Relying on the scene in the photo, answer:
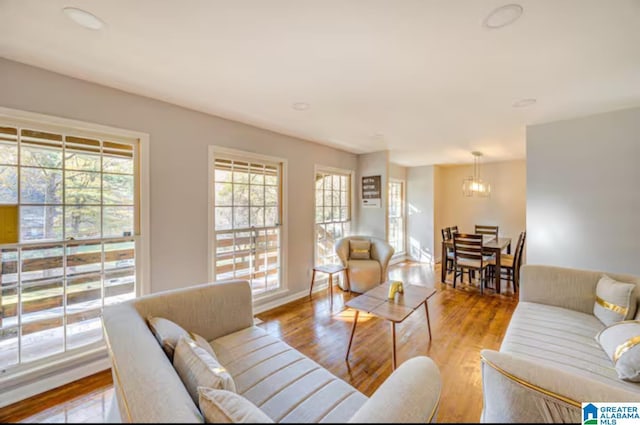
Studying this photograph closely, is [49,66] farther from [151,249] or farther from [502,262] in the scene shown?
[502,262]

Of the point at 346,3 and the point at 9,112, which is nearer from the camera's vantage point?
the point at 346,3

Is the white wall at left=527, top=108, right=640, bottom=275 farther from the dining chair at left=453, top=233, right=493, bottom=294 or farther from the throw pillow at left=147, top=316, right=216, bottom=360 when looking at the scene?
the throw pillow at left=147, top=316, right=216, bottom=360

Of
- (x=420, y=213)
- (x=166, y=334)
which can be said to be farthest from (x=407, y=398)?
(x=420, y=213)

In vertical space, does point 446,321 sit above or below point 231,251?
below

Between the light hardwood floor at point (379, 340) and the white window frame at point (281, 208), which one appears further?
the white window frame at point (281, 208)

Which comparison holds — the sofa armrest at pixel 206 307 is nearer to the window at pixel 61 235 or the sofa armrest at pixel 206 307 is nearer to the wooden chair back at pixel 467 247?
the window at pixel 61 235

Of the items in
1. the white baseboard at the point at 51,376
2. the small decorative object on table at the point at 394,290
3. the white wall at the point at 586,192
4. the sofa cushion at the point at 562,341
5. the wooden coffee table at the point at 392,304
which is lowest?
the white baseboard at the point at 51,376

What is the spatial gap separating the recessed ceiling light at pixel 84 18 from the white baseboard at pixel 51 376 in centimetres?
239

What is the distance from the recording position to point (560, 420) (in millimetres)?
445

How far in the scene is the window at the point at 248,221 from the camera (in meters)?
3.04

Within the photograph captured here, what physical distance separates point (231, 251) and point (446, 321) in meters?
2.73

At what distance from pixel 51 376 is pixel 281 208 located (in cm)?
263

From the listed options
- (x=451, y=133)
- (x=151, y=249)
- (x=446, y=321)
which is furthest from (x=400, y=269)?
(x=151, y=249)

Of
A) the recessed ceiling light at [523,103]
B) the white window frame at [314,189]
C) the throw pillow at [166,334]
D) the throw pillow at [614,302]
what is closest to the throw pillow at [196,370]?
the throw pillow at [166,334]
